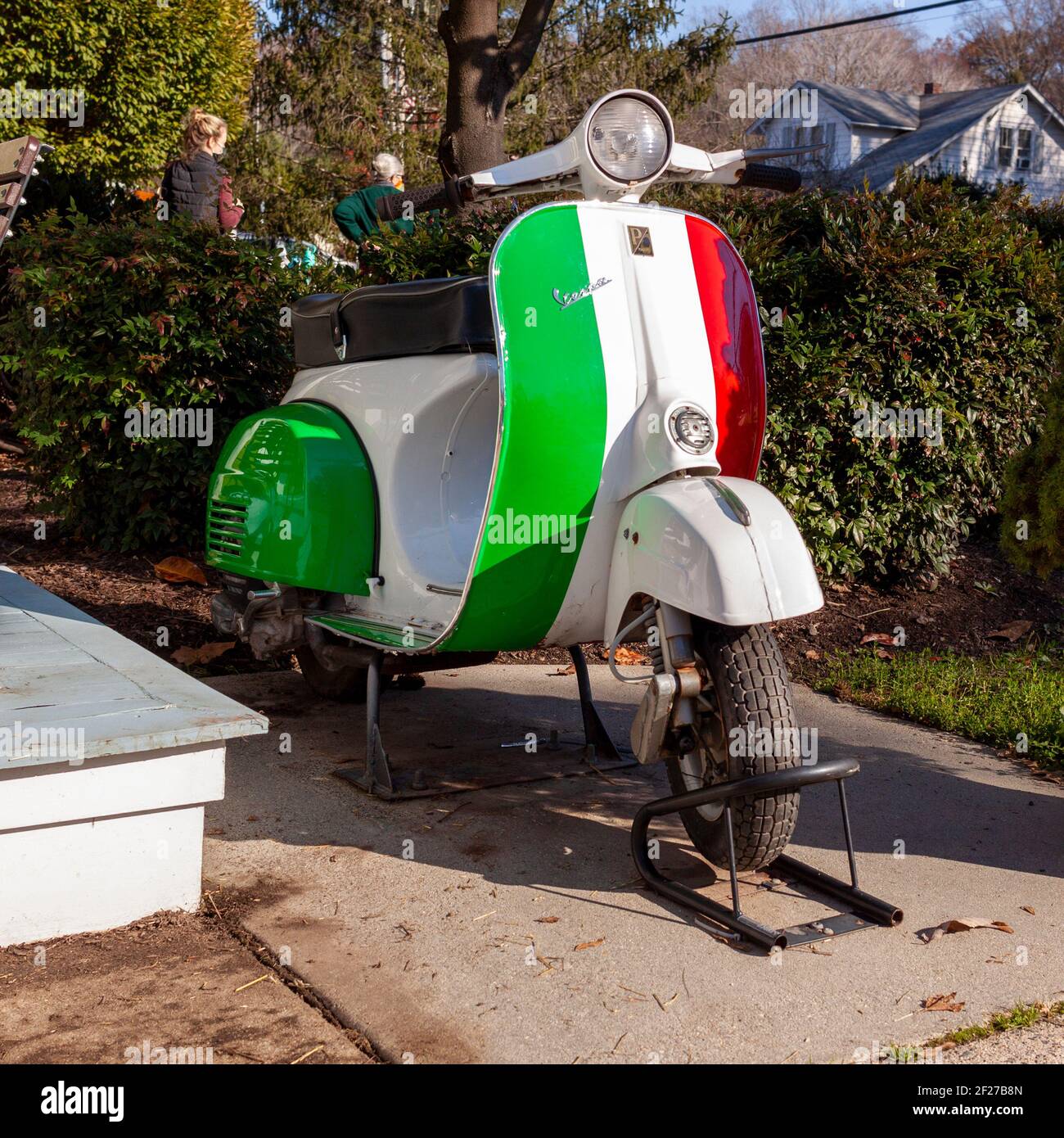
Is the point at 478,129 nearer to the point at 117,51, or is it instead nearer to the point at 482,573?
the point at 482,573

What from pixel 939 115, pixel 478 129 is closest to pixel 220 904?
pixel 478 129

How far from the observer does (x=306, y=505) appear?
3.69 metres

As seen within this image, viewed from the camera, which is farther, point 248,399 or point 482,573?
point 248,399

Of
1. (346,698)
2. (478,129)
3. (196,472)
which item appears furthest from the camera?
(478,129)

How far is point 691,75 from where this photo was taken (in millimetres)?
14438

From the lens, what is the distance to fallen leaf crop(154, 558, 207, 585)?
5.56 metres

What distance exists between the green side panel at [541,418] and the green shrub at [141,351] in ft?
8.53

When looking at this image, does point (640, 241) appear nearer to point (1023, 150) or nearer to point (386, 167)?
point (386, 167)

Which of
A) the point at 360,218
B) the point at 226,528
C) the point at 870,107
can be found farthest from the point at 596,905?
the point at 870,107

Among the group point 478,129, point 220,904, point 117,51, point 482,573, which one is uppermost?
point 117,51

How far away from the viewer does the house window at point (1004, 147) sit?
35028mm

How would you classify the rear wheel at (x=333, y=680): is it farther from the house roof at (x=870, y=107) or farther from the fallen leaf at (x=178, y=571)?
the house roof at (x=870, y=107)

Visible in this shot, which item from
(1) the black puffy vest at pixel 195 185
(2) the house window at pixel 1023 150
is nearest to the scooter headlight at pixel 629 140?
(1) the black puffy vest at pixel 195 185
